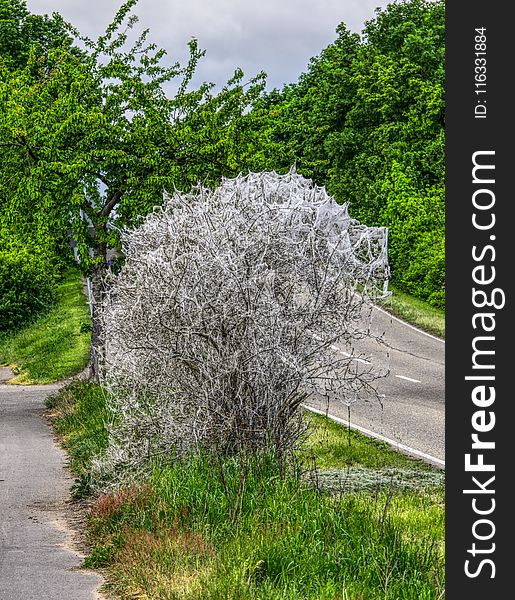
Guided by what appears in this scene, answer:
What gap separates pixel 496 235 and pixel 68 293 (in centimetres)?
4154

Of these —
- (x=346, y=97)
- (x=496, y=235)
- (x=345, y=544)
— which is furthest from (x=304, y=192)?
(x=346, y=97)

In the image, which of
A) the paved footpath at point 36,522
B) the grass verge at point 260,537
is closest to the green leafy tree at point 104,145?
the paved footpath at point 36,522

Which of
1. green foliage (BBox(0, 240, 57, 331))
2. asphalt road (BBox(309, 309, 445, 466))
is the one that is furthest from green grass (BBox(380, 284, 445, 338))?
green foliage (BBox(0, 240, 57, 331))

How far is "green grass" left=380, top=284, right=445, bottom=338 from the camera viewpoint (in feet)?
109

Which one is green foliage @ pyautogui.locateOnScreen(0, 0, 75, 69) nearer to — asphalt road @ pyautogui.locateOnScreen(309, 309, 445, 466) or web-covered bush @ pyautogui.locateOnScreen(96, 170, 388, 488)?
asphalt road @ pyautogui.locateOnScreen(309, 309, 445, 466)

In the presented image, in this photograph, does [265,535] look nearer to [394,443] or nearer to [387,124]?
[394,443]

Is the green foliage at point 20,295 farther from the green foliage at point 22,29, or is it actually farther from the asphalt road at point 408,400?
the asphalt road at point 408,400

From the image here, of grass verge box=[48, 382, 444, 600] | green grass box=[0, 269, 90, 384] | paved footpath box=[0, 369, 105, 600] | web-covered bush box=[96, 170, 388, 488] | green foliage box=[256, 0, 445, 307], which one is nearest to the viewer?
grass verge box=[48, 382, 444, 600]

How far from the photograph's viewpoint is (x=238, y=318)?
10609 millimetres

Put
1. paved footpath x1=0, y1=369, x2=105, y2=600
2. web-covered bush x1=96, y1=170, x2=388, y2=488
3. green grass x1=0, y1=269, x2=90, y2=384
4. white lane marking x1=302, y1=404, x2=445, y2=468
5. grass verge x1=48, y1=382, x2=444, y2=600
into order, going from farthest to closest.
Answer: green grass x1=0, y1=269, x2=90, y2=384, white lane marking x1=302, y1=404, x2=445, y2=468, web-covered bush x1=96, y1=170, x2=388, y2=488, paved footpath x1=0, y1=369, x2=105, y2=600, grass verge x1=48, y1=382, x2=444, y2=600

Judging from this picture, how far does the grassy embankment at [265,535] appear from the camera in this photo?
726 centimetres

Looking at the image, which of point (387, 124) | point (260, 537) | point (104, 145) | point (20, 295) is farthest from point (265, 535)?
point (387, 124)

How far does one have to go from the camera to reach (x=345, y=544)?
25.8ft

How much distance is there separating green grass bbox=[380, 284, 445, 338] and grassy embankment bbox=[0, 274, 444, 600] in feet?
65.8
